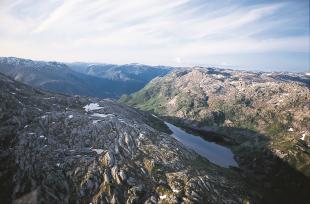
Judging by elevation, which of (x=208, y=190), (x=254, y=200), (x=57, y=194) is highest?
(x=57, y=194)

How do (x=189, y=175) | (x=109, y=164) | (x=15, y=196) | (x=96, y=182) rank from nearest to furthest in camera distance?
1. (x=15, y=196)
2. (x=96, y=182)
3. (x=109, y=164)
4. (x=189, y=175)

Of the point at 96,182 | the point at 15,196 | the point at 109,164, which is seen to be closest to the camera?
the point at 15,196

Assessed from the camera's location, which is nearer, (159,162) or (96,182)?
(96,182)

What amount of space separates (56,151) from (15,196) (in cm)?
3587

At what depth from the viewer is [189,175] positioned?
182m

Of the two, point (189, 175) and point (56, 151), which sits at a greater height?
point (56, 151)

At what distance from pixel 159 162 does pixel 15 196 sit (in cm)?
8224

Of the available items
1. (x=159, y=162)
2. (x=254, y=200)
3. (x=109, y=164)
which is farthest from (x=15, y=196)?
(x=254, y=200)

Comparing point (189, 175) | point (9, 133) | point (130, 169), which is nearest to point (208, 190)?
point (189, 175)

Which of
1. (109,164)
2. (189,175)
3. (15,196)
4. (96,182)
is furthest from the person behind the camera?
(189,175)

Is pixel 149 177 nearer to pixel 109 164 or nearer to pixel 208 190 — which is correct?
pixel 109 164

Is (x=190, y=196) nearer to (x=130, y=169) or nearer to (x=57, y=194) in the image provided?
(x=130, y=169)

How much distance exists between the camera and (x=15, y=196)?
463ft

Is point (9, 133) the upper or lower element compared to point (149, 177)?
upper
